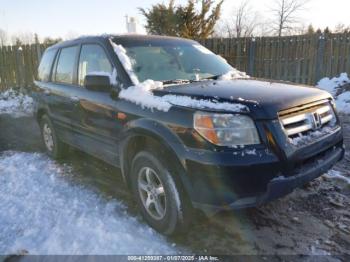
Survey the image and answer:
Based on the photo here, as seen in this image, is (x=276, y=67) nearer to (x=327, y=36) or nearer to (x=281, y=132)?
(x=327, y=36)

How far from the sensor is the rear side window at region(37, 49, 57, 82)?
5.08m

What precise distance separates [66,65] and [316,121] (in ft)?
11.2

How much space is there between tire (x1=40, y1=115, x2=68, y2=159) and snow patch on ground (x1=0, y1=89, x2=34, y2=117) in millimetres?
5057

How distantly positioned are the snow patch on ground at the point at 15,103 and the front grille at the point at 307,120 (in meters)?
9.19

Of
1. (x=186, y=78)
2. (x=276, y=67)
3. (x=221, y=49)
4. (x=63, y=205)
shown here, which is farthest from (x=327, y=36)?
(x=63, y=205)

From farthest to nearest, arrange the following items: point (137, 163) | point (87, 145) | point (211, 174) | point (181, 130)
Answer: point (87, 145) → point (137, 163) → point (181, 130) → point (211, 174)

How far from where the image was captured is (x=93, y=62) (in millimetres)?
3846

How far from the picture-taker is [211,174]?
7.93ft

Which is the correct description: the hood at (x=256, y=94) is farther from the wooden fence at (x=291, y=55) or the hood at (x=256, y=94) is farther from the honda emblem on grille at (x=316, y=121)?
the wooden fence at (x=291, y=55)

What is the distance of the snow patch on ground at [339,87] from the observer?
27.1ft

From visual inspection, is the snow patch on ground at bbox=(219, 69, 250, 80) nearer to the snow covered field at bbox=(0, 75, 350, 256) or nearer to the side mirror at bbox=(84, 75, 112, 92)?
the side mirror at bbox=(84, 75, 112, 92)

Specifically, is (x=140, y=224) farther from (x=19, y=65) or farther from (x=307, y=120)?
(x=19, y=65)

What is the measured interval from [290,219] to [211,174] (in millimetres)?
1327

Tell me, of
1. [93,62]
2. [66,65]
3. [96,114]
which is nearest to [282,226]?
[96,114]
